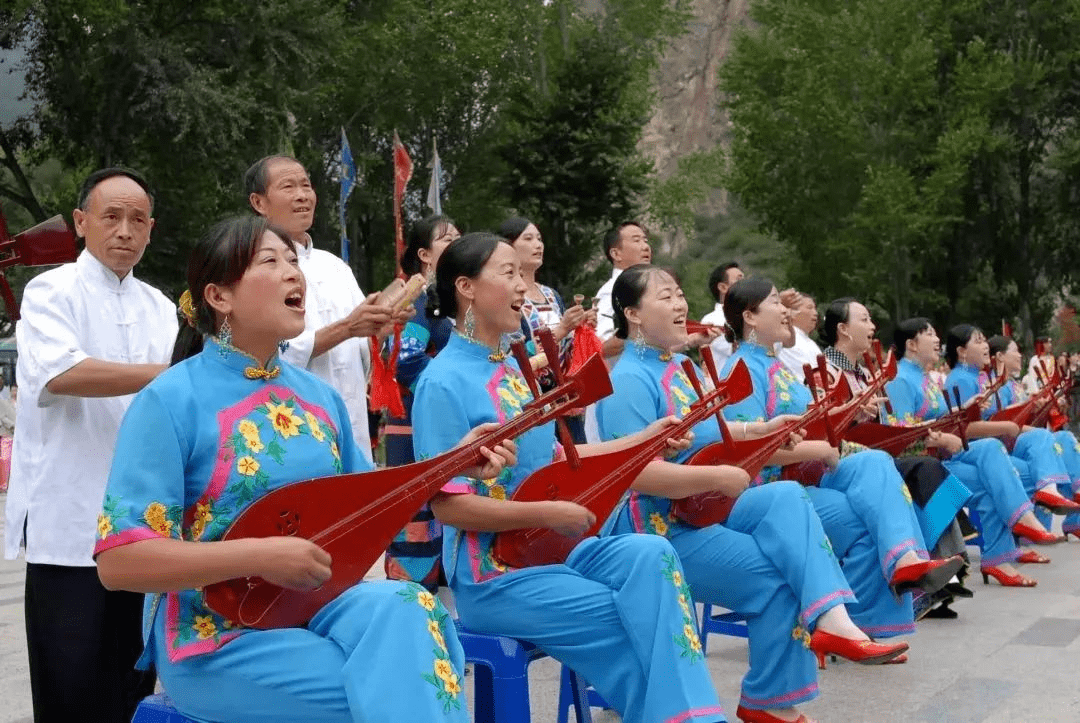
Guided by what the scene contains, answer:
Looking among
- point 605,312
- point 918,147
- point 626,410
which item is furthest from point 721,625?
point 918,147

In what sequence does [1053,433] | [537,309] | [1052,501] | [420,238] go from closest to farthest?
[420,238], [537,309], [1052,501], [1053,433]

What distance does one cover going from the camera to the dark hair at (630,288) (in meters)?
4.26

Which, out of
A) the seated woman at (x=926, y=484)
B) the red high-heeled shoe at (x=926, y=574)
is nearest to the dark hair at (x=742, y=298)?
the seated woman at (x=926, y=484)

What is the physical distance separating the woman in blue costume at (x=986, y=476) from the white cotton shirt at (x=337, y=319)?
3.51 metres

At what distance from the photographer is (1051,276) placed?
2823 cm

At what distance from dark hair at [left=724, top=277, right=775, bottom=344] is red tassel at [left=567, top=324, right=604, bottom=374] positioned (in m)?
0.73

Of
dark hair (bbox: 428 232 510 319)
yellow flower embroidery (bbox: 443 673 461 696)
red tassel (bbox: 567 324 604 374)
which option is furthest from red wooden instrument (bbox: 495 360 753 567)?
red tassel (bbox: 567 324 604 374)

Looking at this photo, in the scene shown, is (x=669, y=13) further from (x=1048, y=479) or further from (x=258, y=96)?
(x=1048, y=479)

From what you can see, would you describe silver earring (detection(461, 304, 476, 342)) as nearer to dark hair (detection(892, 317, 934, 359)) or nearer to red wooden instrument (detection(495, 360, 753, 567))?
red wooden instrument (detection(495, 360, 753, 567))

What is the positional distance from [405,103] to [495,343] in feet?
78.7

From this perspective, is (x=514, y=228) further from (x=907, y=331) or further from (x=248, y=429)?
(x=248, y=429)

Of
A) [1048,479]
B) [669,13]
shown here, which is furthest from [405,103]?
[1048,479]

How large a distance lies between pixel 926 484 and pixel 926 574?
92cm

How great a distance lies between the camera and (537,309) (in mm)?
5441
